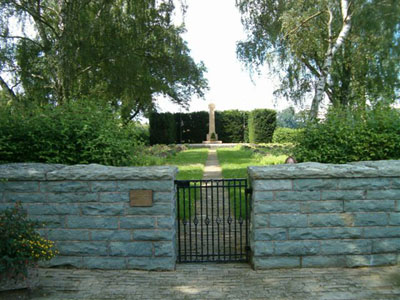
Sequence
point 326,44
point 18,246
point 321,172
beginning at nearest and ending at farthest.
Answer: point 18,246, point 321,172, point 326,44

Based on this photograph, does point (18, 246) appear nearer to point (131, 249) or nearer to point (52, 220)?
point (52, 220)

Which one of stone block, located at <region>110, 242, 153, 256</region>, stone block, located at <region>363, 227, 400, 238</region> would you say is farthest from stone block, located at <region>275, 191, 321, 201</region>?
stone block, located at <region>110, 242, 153, 256</region>

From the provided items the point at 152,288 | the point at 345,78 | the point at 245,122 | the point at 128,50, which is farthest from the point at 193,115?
the point at 152,288

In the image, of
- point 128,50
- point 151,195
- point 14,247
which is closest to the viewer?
point 14,247

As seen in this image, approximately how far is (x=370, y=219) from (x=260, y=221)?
137 cm

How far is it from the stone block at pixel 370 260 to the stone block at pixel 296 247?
44 cm

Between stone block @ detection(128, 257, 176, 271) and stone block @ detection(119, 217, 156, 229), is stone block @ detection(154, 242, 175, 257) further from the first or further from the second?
stone block @ detection(119, 217, 156, 229)

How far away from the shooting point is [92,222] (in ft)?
13.5

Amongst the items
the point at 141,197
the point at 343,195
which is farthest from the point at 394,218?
the point at 141,197

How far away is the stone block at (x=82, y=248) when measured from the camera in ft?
13.5

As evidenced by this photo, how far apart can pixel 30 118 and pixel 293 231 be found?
456 centimetres

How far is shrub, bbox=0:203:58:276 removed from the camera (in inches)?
127

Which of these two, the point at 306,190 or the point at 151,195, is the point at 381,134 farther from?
the point at 151,195

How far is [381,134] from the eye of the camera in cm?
581
